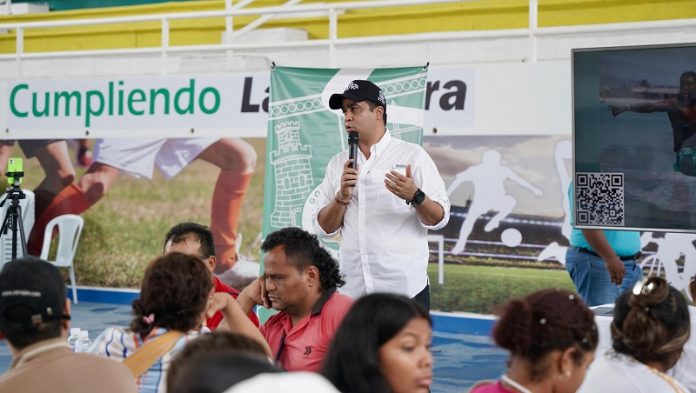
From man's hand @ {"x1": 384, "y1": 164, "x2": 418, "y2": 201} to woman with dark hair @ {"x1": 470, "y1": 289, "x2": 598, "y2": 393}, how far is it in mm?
1450

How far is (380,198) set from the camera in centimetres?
434

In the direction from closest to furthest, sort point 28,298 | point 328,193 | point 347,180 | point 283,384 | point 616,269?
point 283,384, point 28,298, point 347,180, point 328,193, point 616,269

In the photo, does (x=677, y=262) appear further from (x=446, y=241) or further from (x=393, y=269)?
(x=393, y=269)

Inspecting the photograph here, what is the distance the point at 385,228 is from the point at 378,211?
8cm

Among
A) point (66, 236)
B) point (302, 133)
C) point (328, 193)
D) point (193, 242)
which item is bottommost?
point (66, 236)

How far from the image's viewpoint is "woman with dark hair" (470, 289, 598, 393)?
262 cm

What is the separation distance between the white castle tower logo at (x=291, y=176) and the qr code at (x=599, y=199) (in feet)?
7.08

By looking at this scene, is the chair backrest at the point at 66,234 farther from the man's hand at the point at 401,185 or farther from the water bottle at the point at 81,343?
the man's hand at the point at 401,185

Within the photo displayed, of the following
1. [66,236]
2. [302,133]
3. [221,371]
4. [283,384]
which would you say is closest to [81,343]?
[302,133]

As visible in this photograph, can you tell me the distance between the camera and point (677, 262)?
785 centimetres

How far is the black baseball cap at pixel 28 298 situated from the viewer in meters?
2.53

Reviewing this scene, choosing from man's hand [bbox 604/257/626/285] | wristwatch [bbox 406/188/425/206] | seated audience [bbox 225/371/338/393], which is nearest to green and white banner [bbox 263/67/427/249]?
man's hand [bbox 604/257/626/285]

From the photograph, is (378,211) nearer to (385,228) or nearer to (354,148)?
(385,228)

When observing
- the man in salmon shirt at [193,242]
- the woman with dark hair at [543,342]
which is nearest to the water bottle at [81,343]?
the man in salmon shirt at [193,242]
